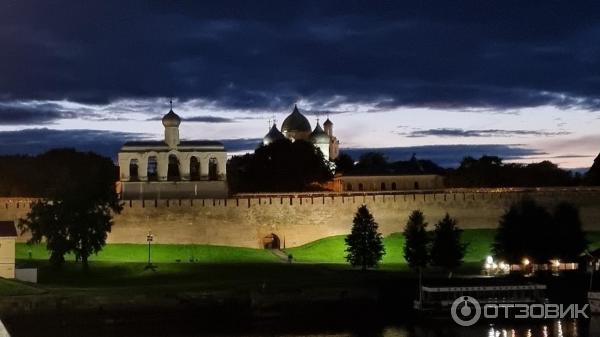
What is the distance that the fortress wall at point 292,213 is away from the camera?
6078 centimetres

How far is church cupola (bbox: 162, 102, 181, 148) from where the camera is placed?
6650 cm

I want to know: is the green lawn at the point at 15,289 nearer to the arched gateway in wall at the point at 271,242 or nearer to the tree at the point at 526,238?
the arched gateway in wall at the point at 271,242

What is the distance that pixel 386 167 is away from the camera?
283ft

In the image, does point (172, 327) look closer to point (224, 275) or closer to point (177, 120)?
point (224, 275)

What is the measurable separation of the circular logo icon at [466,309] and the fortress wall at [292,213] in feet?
73.5

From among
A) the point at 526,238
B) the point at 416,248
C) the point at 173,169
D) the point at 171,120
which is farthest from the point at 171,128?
the point at 526,238

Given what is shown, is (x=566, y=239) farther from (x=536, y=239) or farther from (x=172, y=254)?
(x=172, y=254)

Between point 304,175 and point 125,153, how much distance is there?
2115 centimetres

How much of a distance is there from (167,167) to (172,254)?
10370mm

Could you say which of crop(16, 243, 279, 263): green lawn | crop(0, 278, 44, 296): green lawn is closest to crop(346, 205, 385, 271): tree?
crop(16, 243, 279, 263): green lawn

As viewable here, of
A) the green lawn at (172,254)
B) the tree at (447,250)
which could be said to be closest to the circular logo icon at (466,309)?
the tree at (447,250)

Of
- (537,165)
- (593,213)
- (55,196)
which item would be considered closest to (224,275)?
(55,196)

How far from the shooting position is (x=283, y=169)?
8269 cm

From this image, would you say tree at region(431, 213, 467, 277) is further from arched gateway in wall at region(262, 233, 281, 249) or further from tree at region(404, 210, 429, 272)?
arched gateway in wall at region(262, 233, 281, 249)
